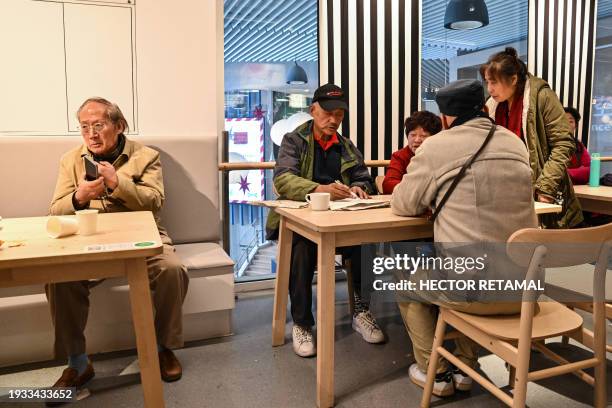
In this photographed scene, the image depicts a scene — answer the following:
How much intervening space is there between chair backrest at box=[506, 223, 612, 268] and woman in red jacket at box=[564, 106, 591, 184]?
177 centimetres

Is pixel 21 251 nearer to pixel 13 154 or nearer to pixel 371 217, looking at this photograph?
pixel 371 217

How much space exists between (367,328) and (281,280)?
0.54 meters

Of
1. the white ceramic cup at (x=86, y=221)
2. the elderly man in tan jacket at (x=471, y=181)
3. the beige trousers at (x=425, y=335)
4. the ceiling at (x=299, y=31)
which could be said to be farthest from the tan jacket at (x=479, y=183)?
the ceiling at (x=299, y=31)

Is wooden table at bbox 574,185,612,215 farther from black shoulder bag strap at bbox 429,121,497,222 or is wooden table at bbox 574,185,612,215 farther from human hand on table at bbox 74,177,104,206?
human hand on table at bbox 74,177,104,206

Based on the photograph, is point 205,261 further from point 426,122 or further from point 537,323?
point 537,323

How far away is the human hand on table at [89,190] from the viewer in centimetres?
211

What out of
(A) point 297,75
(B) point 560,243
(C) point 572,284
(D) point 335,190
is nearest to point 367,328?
(D) point 335,190

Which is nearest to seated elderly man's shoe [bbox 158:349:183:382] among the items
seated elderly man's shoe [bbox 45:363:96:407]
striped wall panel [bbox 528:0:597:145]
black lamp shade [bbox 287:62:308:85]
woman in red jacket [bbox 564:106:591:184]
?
seated elderly man's shoe [bbox 45:363:96:407]

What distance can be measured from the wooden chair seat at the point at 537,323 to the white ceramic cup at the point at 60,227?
4.41ft

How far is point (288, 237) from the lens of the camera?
94.7 inches

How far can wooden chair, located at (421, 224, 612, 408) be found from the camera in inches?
57.1

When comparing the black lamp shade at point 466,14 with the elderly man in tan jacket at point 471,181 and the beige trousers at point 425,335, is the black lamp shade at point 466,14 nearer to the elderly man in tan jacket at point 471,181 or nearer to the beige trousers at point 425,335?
the elderly man in tan jacket at point 471,181

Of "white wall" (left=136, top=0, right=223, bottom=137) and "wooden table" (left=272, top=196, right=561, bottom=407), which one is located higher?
"white wall" (left=136, top=0, right=223, bottom=137)

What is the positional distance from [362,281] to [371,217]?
3.14ft
